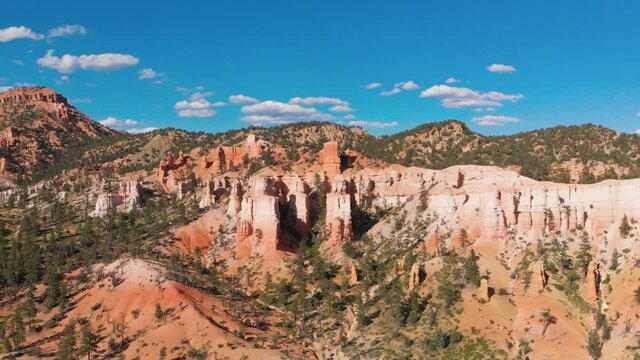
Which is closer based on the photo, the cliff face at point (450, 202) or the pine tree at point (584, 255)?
the pine tree at point (584, 255)

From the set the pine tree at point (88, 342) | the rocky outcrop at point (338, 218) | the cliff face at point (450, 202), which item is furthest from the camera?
the rocky outcrop at point (338, 218)

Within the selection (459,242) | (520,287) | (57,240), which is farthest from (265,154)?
(520,287)

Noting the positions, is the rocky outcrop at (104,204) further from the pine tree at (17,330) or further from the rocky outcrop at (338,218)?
the rocky outcrop at (338,218)

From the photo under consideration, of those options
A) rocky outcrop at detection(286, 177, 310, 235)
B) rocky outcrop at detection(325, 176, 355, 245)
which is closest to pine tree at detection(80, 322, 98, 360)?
rocky outcrop at detection(325, 176, 355, 245)

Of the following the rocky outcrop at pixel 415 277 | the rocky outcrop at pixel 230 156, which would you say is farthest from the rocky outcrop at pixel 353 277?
the rocky outcrop at pixel 230 156

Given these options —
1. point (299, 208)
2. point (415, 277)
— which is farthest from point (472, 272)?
point (299, 208)

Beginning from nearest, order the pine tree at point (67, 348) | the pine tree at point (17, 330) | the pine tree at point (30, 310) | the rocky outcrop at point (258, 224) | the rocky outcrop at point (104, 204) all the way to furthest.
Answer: the pine tree at point (67, 348) → the pine tree at point (17, 330) → the pine tree at point (30, 310) → the rocky outcrop at point (258, 224) → the rocky outcrop at point (104, 204)

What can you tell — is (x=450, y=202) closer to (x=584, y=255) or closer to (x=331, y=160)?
(x=584, y=255)

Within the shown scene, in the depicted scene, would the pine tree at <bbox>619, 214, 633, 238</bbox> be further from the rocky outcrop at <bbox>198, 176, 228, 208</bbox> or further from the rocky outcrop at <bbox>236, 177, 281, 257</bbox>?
the rocky outcrop at <bbox>198, 176, 228, 208</bbox>

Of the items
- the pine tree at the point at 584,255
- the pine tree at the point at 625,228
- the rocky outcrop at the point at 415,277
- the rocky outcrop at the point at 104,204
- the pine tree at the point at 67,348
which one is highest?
the rocky outcrop at the point at 104,204
